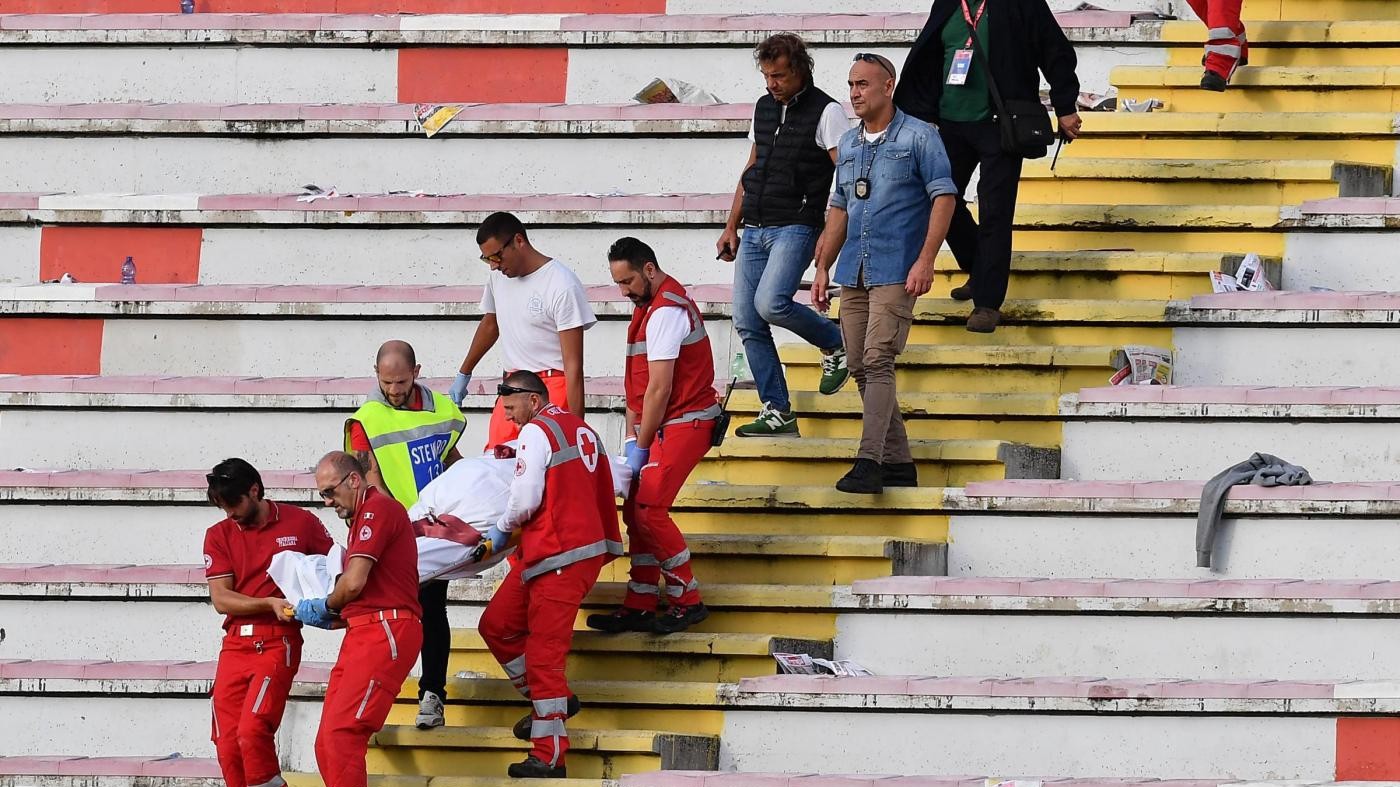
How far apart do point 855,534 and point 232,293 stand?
144 inches

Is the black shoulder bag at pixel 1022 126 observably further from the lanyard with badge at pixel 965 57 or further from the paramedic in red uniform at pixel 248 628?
the paramedic in red uniform at pixel 248 628

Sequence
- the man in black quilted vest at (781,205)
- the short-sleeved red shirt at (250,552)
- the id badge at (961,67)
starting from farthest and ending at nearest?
1. the id badge at (961,67)
2. the man in black quilted vest at (781,205)
3. the short-sleeved red shirt at (250,552)

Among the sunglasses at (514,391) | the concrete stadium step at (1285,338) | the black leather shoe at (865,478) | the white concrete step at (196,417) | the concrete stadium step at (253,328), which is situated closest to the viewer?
the sunglasses at (514,391)

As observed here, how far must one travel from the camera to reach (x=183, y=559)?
12.5m

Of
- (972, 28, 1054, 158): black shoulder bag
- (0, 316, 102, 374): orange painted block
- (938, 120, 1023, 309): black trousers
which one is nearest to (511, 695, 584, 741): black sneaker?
(938, 120, 1023, 309): black trousers

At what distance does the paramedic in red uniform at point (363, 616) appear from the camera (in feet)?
32.9

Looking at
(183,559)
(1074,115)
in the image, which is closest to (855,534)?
(1074,115)

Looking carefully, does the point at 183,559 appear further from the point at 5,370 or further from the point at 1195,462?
the point at 1195,462

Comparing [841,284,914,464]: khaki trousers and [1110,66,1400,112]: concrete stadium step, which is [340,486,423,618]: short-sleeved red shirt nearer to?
[841,284,914,464]: khaki trousers

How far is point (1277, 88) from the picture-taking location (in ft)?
44.8

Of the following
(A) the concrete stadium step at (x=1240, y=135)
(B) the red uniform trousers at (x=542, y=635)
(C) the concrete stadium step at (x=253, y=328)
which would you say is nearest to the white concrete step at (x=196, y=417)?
(C) the concrete stadium step at (x=253, y=328)

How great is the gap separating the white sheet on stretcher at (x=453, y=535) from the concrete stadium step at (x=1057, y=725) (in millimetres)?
1132

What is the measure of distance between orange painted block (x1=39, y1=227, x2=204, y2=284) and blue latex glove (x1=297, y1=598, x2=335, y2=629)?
415cm

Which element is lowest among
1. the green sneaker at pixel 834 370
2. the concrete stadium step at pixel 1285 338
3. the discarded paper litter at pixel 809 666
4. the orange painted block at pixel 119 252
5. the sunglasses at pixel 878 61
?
the discarded paper litter at pixel 809 666
